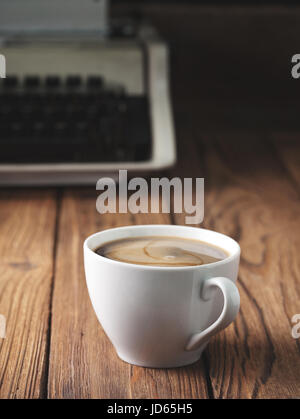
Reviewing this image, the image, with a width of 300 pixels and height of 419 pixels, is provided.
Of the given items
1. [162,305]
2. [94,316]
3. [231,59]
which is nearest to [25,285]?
[94,316]

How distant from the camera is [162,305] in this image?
0.44 metres

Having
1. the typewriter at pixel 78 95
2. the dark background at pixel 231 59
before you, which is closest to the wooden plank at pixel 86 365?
the typewriter at pixel 78 95

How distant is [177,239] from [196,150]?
23.8 inches

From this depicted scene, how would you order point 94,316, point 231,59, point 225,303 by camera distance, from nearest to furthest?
point 225,303, point 94,316, point 231,59

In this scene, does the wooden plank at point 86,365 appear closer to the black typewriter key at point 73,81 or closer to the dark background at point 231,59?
the black typewriter key at point 73,81

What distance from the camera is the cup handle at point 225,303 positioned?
431mm

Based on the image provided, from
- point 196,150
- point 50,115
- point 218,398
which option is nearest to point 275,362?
point 218,398

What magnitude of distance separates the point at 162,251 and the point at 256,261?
21 centimetres

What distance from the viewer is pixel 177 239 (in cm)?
52

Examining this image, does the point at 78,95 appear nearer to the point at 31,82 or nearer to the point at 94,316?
the point at 31,82

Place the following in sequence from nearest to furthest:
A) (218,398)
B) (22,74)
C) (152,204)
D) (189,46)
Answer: (218,398), (152,204), (22,74), (189,46)

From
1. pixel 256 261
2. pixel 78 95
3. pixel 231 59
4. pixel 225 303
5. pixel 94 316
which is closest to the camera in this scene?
pixel 225 303

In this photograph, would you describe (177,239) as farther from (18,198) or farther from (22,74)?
(22,74)

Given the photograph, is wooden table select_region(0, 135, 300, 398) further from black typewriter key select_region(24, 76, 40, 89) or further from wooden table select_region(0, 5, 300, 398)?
black typewriter key select_region(24, 76, 40, 89)
